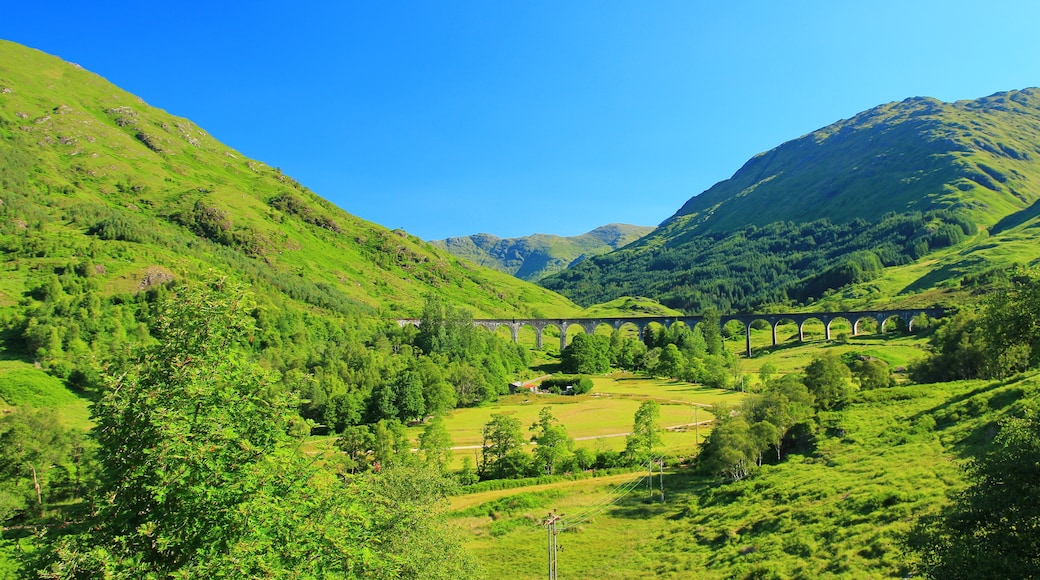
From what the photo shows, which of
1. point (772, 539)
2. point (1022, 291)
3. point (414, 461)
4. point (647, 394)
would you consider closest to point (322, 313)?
point (647, 394)

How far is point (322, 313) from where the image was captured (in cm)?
14075

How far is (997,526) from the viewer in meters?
11.5

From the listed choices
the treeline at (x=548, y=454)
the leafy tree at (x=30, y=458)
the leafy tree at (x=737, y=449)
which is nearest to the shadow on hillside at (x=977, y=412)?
the leafy tree at (x=737, y=449)

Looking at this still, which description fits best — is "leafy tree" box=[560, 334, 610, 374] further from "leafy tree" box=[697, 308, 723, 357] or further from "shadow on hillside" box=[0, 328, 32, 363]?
"shadow on hillside" box=[0, 328, 32, 363]

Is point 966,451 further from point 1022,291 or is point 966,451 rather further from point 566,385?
point 566,385

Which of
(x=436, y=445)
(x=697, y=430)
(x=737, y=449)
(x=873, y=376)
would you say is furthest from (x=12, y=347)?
(x=873, y=376)

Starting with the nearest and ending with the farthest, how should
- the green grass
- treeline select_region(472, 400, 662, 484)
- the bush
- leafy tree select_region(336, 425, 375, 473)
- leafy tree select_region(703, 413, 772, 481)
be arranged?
leafy tree select_region(703, 413, 772, 481)
treeline select_region(472, 400, 662, 484)
leafy tree select_region(336, 425, 375, 473)
the green grass
the bush

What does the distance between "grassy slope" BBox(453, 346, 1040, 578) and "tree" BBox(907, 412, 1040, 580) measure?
25.5 feet

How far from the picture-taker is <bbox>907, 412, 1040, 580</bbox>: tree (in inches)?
424

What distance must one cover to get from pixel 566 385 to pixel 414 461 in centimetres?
6626

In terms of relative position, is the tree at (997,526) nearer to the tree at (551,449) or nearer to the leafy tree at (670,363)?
the tree at (551,449)

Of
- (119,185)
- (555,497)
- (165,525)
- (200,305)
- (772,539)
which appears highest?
(119,185)

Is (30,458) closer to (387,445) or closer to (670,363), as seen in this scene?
(387,445)

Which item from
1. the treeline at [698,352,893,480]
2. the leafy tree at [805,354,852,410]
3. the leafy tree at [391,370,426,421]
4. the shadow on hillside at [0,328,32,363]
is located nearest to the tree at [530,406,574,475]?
the treeline at [698,352,893,480]
